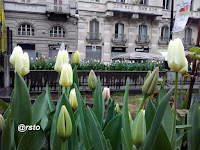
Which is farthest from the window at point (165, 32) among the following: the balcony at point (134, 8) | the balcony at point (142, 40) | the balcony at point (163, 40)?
the balcony at point (142, 40)

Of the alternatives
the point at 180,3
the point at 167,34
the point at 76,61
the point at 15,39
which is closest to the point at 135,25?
the point at 167,34

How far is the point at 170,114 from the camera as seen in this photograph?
3.06ft

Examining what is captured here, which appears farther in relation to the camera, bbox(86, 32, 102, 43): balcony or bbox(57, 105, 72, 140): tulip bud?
bbox(86, 32, 102, 43): balcony

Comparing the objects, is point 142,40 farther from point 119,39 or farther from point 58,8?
point 58,8

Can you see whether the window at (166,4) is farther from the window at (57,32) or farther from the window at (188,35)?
the window at (57,32)

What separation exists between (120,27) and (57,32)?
22.9 ft

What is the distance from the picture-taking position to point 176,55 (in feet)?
2.56

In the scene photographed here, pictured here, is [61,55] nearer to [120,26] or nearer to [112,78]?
[112,78]

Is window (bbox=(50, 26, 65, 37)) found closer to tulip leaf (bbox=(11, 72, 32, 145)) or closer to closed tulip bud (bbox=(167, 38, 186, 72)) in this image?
tulip leaf (bbox=(11, 72, 32, 145))

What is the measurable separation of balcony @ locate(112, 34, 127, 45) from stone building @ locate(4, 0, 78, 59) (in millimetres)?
4308

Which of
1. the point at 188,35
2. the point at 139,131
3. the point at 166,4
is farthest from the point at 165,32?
the point at 139,131

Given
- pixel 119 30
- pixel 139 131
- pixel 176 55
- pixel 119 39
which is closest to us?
pixel 139 131

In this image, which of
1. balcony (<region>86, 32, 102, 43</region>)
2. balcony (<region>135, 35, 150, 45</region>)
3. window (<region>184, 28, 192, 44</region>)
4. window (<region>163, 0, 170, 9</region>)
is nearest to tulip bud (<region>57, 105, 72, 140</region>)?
balcony (<region>86, 32, 102, 43</region>)

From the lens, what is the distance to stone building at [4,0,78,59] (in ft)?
54.3
